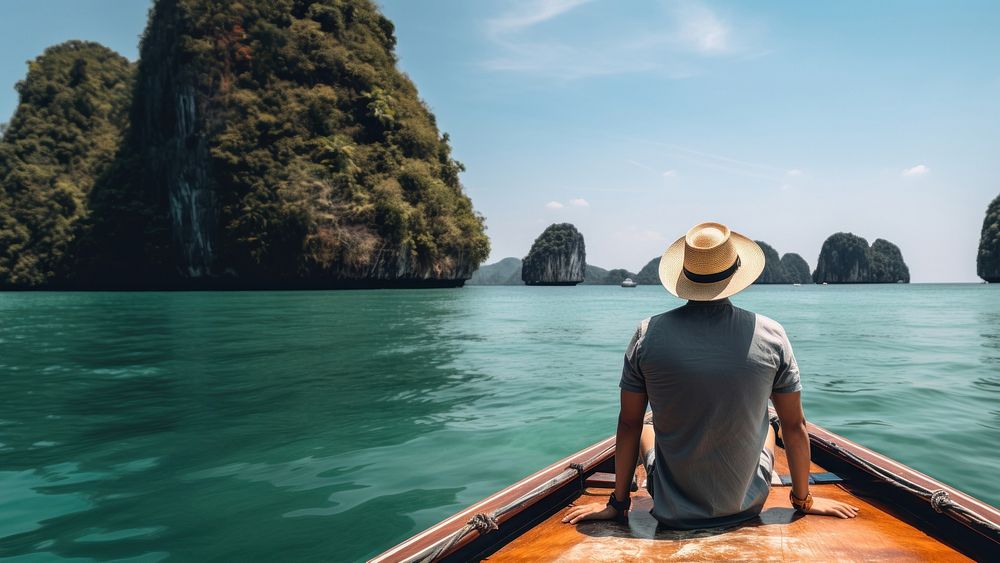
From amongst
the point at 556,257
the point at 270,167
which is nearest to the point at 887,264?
the point at 556,257

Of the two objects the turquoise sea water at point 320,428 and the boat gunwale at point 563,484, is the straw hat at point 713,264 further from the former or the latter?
the turquoise sea water at point 320,428

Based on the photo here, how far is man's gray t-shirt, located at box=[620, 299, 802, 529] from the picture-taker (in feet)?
6.00

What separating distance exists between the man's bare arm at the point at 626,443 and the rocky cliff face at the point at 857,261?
494 feet

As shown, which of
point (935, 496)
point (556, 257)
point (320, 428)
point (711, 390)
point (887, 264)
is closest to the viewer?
point (711, 390)

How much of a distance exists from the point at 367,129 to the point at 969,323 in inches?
1876

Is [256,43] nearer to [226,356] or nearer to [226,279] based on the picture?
[226,279]

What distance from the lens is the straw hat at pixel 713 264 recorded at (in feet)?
6.27

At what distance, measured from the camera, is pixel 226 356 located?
10.6 metres

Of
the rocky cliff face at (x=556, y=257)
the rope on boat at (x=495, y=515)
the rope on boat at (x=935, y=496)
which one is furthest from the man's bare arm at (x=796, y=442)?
the rocky cliff face at (x=556, y=257)

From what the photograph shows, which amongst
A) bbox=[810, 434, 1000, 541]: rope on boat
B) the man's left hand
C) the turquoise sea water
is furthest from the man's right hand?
the turquoise sea water

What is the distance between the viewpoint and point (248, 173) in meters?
44.3

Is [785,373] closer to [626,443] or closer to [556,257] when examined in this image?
[626,443]

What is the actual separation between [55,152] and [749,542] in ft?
256

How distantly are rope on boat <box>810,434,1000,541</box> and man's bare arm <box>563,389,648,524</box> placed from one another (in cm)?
141
